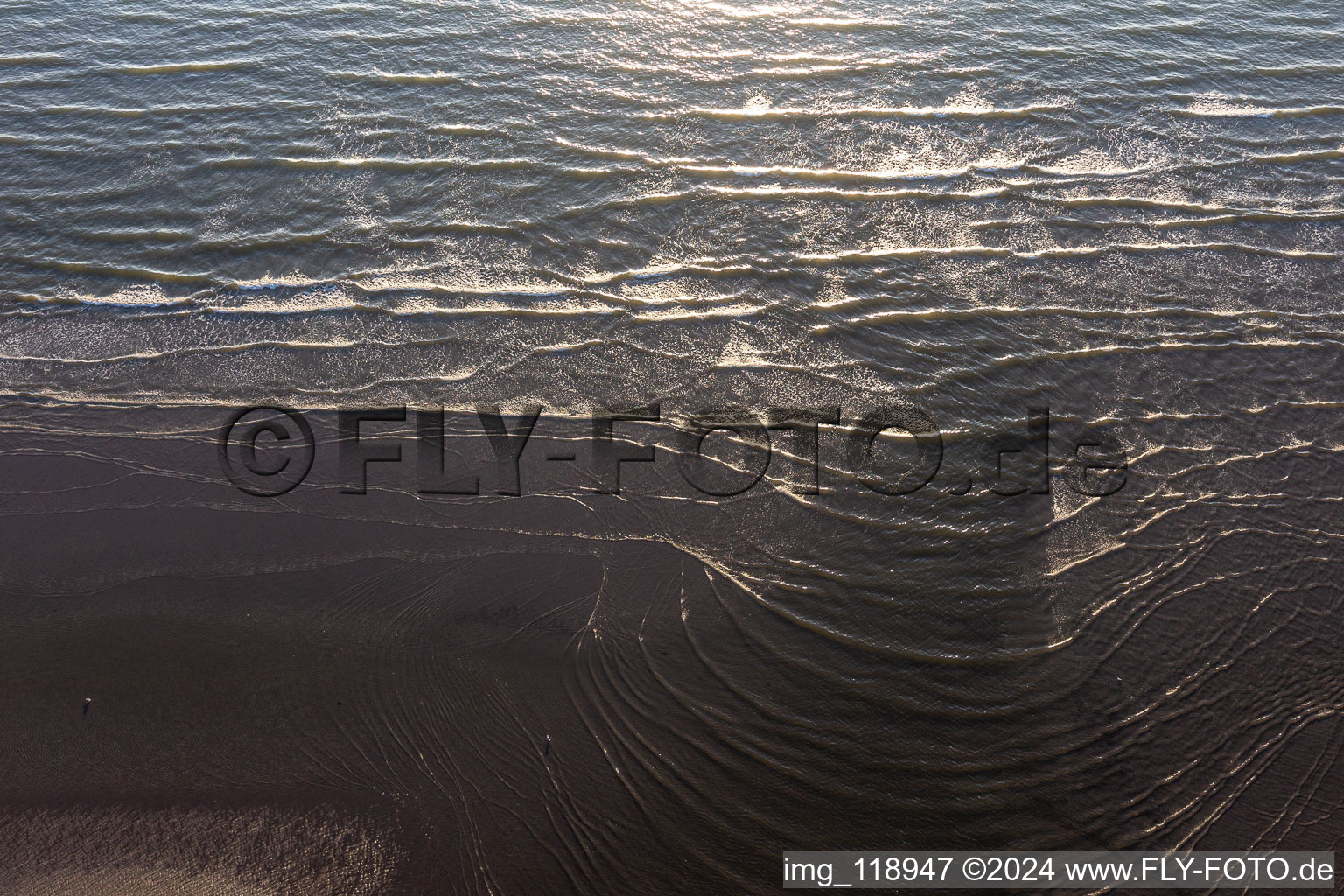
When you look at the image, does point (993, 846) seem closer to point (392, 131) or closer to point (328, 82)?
point (392, 131)

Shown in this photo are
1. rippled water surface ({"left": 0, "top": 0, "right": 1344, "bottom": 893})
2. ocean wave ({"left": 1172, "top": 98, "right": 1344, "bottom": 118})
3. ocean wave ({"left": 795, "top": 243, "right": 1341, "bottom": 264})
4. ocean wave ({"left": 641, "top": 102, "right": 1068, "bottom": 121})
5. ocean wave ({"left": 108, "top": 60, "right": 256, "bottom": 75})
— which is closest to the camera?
rippled water surface ({"left": 0, "top": 0, "right": 1344, "bottom": 893})

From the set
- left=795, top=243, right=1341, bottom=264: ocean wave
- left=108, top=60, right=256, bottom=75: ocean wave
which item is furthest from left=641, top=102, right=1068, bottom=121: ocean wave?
left=108, top=60, right=256, bottom=75: ocean wave

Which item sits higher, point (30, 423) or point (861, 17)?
point (861, 17)

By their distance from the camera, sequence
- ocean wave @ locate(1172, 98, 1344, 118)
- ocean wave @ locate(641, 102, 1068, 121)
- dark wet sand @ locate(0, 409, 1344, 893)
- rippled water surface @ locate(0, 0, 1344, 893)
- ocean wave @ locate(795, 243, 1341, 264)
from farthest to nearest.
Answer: ocean wave @ locate(1172, 98, 1344, 118)
ocean wave @ locate(641, 102, 1068, 121)
ocean wave @ locate(795, 243, 1341, 264)
rippled water surface @ locate(0, 0, 1344, 893)
dark wet sand @ locate(0, 409, 1344, 893)

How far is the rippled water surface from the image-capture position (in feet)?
19.8

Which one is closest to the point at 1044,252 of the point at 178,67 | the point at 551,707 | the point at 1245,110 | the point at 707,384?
→ the point at 707,384

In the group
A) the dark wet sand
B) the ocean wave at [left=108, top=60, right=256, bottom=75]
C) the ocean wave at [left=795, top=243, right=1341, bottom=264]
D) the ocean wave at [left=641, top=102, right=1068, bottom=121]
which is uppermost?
the ocean wave at [left=108, top=60, right=256, bottom=75]

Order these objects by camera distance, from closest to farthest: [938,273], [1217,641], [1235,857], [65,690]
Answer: [1235,857] → [65,690] → [1217,641] → [938,273]

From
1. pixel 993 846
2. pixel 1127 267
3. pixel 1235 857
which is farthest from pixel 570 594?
pixel 1127 267

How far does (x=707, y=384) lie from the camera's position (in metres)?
8.73

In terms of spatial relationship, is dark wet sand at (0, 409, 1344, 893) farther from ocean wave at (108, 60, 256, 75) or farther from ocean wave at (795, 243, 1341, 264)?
ocean wave at (108, 60, 256, 75)

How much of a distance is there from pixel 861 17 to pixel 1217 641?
1134cm

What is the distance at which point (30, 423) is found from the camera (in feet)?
27.0

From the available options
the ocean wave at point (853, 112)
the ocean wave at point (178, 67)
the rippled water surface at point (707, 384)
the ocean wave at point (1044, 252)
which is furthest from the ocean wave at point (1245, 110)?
the ocean wave at point (178, 67)
